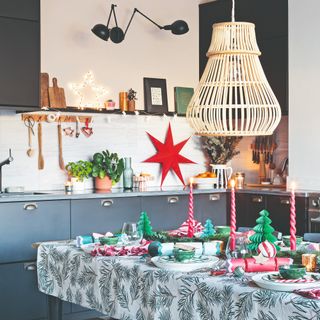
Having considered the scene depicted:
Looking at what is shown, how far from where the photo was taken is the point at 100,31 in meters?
5.99

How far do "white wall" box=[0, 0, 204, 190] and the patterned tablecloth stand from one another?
218cm

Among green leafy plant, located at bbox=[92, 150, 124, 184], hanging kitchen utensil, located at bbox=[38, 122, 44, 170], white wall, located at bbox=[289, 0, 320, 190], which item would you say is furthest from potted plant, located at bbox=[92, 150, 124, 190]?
white wall, located at bbox=[289, 0, 320, 190]

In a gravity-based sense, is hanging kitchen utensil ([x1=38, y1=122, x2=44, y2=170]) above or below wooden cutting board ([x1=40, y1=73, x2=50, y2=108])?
below

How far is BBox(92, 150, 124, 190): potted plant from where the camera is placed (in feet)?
19.9

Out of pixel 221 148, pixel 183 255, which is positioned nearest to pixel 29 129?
pixel 221 148

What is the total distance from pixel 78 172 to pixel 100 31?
1.16m

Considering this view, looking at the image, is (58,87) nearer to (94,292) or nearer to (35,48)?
(35,48)

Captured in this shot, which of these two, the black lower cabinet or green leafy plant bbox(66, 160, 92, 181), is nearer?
the black lower cabinet

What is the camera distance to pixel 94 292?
333cm

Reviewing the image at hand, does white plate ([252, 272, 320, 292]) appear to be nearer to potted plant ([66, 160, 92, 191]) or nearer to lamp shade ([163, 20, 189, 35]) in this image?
potted plant ([66, 160, 92, 191])

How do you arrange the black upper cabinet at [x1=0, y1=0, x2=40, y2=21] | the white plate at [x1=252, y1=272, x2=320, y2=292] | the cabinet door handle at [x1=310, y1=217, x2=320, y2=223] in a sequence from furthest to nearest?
1. the cabinet door handle at [x1=310, y1=217, x2=320, y2=223]
2. the black upper cabinet at [x1=0, y1=0, x2=40, y2=21]
3. the white plate at [x1=252, y1=272, x2=320, y2=292]

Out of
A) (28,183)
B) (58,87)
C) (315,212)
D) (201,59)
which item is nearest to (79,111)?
(58,87)

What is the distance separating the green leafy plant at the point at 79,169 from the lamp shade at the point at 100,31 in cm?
103

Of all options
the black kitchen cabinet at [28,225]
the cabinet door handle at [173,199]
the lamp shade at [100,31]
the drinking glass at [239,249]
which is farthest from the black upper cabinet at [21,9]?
the drinking glass at [239,249]
